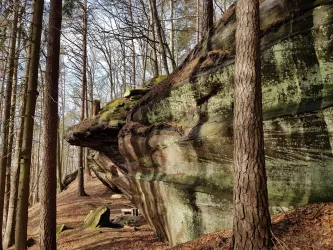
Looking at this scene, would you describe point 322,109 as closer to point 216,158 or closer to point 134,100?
point 216,158

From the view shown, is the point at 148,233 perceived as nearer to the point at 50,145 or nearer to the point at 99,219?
the point at 99,219

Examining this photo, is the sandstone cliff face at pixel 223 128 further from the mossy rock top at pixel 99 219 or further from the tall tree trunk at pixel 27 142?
the tall tree trunk at pixel 27 142

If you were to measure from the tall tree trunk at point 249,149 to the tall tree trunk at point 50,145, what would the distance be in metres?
5.48

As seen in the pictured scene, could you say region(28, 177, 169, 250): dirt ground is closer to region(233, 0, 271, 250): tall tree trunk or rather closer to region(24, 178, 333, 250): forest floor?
region(24, 178, 333, 250): forest floor

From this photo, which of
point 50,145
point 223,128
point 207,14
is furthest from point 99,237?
point 207,14

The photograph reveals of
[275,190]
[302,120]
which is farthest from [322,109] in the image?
[275,190]

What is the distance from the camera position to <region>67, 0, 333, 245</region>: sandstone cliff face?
5.46 m

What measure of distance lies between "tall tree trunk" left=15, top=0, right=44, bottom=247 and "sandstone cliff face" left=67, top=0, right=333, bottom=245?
304 centimetres

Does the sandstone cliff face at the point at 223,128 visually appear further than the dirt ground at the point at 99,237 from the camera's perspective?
No

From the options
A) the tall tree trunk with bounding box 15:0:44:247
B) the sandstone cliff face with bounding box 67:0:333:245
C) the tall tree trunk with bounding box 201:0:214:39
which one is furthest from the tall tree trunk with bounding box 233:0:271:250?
the tall tree trunk with bounding box 15:0:44:247

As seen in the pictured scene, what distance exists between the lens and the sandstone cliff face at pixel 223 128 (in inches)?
215

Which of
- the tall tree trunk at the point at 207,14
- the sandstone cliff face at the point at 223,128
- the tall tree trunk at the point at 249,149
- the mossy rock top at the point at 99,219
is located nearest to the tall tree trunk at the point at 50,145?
the sandstone cliff face at the point at 223,128

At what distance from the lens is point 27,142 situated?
7.93m

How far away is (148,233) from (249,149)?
7.11 metres
